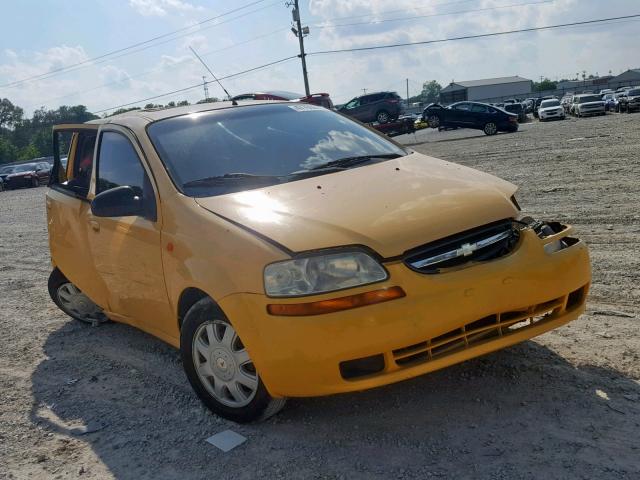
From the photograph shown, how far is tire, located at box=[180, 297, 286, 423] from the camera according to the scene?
3.18 metres

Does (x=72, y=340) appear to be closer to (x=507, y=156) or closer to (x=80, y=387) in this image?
(x=80, y=387)

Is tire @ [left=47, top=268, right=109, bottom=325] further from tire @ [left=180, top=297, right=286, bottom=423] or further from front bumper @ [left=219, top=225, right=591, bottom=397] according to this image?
front bumper @ [left=219, top=225, right=591, bottom=397]

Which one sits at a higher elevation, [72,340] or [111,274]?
[111,274]

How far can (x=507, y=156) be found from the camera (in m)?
14.6

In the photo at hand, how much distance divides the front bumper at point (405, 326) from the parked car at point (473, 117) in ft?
86.0

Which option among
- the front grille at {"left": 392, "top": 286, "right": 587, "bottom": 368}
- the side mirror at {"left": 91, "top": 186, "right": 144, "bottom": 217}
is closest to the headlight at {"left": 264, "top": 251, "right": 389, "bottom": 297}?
the front grille at {"left": 392, "top": 286, "right": 587, "bottom": 368}

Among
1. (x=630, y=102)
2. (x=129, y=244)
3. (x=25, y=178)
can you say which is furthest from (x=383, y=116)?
(x=129, y=244)

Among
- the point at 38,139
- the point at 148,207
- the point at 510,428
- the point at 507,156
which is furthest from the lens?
the point at 38,139

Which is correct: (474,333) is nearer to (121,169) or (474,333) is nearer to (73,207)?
(121,169)

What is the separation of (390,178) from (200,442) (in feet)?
5.77

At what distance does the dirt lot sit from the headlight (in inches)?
31.5

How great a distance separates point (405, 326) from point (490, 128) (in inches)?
1068

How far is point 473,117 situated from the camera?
29.4 m

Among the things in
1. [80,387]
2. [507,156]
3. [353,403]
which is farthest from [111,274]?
[507,156]
